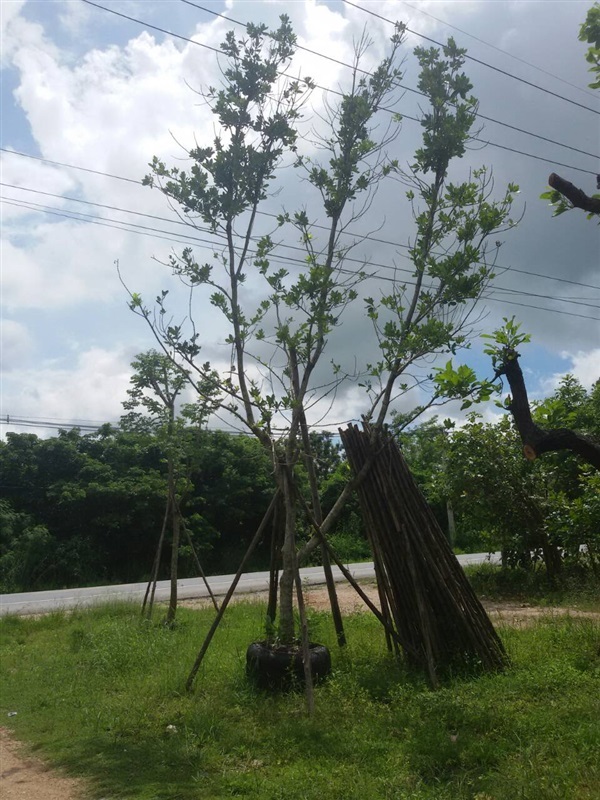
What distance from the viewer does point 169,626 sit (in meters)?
9.99

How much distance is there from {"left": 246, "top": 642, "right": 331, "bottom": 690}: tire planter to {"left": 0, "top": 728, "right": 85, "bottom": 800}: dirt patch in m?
1.85

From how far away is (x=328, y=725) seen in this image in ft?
18.2

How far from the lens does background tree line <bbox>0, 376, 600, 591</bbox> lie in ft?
44.0

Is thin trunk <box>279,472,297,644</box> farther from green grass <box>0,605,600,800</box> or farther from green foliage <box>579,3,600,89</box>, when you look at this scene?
green foliage <box>579,3,600,89</box>

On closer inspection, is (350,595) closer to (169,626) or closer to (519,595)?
(519,595)

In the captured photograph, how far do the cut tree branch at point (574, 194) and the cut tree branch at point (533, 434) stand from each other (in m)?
1.05

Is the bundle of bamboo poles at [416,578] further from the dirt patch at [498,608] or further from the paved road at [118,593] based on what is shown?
the paved road at [118,593]

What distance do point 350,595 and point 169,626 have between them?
5.69 m

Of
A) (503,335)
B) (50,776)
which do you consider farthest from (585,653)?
(50,776)

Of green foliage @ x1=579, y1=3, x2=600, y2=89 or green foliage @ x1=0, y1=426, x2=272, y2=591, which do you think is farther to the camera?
green foliage @ x1=0, y1=426, x2=272, y2=591

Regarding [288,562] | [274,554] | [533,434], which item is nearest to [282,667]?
[288,562]

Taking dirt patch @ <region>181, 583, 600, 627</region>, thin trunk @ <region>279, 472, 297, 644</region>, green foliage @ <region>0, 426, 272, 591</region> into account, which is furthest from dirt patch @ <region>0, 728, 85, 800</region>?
green foliage @ <region>0, 426, 272, 591</region>

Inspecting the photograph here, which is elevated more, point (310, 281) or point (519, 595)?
point (310, 281)

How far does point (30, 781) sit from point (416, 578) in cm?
340
